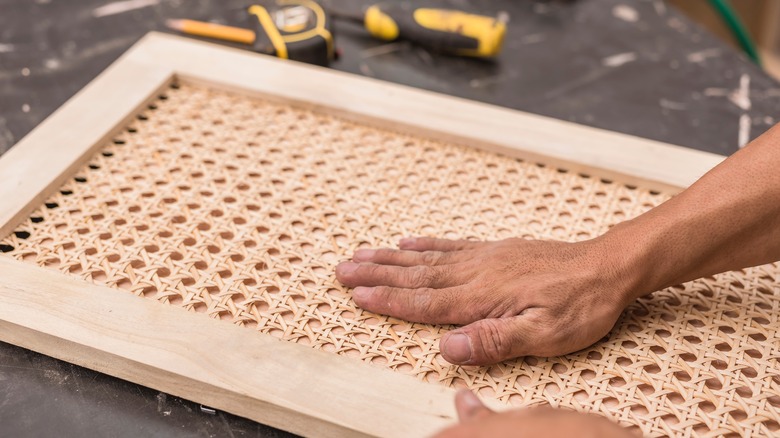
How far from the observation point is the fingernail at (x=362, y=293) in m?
0.72

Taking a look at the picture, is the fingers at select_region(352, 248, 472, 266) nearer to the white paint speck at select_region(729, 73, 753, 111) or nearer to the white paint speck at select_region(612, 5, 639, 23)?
the white paint speck at select_region(729, 73, 753, 111)

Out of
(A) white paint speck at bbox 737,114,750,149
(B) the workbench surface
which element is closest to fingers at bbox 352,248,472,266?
(B) the workbench surface

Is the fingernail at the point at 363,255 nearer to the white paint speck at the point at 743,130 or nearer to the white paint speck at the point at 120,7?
the white paint speck at the point at 743,130

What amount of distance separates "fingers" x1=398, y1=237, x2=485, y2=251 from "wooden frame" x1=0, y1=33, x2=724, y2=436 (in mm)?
172

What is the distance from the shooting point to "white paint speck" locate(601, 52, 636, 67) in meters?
1.20

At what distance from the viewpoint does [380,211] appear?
2.81ft

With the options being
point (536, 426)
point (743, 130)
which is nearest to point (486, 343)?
point (536, 426)

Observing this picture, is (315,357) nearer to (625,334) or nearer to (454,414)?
(454,414)

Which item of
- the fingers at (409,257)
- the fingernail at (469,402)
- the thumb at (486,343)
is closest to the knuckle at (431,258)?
the fingers at (409,257)

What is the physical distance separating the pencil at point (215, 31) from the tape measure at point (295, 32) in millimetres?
44

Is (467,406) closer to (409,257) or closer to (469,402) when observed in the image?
(469,402)

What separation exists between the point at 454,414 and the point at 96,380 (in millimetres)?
359

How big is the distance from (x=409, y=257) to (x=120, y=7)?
86 centimetres

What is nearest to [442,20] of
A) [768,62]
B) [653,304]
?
[653,304]
